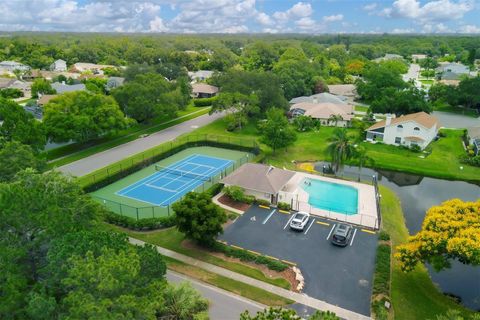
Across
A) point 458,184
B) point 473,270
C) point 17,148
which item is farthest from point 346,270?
point 17,148

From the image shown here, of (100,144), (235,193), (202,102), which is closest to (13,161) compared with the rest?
(235,193)

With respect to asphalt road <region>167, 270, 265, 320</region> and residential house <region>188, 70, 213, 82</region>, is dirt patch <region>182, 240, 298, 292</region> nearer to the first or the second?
asphalt road <region>167, 270, 265, 320</region>

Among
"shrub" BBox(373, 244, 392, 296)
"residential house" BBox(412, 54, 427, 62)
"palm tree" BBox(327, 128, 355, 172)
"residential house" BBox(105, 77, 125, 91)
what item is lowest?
"shrub" BBox(373, 244, 392, 296)

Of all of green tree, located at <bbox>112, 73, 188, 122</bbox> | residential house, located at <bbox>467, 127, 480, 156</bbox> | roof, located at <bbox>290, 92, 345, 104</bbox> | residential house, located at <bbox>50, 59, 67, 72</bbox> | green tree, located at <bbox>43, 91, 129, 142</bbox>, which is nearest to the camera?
green tree, located at <bbox>43, 91, 129, 142</bbox>

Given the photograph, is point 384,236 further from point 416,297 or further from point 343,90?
point 343,90

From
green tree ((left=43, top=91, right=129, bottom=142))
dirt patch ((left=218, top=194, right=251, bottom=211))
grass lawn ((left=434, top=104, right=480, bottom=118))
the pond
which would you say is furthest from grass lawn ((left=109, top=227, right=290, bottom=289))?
grass lawn ((left=434, top=104, right=480, bottom=118))

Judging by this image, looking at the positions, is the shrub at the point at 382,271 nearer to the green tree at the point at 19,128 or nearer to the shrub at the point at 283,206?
the shrub at the point at 283,206
